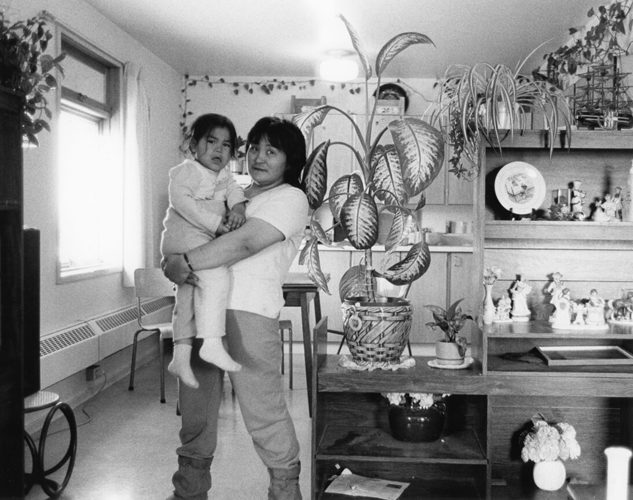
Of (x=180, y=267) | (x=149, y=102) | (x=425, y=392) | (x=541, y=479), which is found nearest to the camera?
(x=180, y=267)

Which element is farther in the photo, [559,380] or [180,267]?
[559,380]

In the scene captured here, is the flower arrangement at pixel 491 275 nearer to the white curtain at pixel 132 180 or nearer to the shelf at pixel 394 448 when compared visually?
the shelf at pixel 394 448

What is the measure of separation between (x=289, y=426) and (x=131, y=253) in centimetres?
353

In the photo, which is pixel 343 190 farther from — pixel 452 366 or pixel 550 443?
pixel 550 443

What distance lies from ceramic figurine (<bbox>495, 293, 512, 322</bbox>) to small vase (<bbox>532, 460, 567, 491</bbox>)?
651mm

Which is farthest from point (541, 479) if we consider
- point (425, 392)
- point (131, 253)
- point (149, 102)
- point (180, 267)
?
point (149, 102)

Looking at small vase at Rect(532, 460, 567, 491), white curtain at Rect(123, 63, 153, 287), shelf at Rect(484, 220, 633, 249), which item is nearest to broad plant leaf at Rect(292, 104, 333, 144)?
shelf at Rect(484, 220, 633, 249)

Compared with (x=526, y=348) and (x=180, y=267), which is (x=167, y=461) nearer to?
(x=180, y=267)

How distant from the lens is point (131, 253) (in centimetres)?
588

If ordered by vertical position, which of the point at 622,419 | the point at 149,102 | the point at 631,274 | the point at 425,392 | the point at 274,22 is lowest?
the point at 622,419

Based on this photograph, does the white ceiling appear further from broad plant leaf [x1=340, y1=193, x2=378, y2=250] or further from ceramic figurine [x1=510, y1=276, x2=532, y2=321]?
broad plant leaf [x1=340, y1=193, x2=378, y2=250]

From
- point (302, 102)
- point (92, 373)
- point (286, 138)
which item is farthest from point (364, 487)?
point (302, 102)

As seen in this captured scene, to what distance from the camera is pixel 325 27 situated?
580 centimetres

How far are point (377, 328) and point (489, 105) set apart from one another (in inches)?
40.6
